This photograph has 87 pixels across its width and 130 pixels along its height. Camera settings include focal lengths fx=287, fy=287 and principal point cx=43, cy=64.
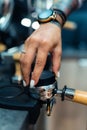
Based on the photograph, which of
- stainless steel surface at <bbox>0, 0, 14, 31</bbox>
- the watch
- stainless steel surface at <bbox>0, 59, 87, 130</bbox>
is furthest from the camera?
stainless steel surface at <bbox>0, 0, 14, 31</bbox>

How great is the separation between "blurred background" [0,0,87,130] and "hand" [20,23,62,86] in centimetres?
6

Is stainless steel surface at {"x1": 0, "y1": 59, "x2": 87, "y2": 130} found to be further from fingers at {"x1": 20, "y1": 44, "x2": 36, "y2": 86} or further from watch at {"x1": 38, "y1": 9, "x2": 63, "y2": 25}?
watch at {"x1": 38, "y1": 9, "x2": 63, "y2": 25}

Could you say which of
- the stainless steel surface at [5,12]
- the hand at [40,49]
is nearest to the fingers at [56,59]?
the hand at [40,49]

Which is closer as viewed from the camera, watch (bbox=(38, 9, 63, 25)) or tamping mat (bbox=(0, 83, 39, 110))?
tamping mat (bbox=(0, 83, 39, 110))

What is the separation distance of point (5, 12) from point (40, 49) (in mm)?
433

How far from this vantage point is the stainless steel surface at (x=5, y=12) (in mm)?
901

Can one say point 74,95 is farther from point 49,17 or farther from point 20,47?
point 20,47

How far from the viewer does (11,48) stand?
2.88ft

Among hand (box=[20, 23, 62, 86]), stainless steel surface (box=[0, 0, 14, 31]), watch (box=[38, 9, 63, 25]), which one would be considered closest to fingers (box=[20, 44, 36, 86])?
hand (box=[20, 23, 62, 86])

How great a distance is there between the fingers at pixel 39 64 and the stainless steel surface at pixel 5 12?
0.38 m

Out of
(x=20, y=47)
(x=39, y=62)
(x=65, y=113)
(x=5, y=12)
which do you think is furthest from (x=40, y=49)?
(x=65, y=113)

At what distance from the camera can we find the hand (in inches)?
20.8

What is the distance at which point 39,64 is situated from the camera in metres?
0.53

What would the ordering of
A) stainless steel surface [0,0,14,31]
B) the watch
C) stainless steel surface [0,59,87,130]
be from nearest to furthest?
stainless steel surface [0,59,87,130] < the watch < stainless steel surface [0,0,14,31]
